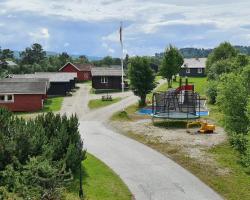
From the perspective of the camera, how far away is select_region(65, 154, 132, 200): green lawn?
74.2 feet

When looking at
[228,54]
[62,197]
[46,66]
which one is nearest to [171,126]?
[62,197]

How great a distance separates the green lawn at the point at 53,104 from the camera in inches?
2248

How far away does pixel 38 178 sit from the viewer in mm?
19203

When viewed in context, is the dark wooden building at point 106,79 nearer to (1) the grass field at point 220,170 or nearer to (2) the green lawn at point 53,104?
(2) the green lawn at point 53,104

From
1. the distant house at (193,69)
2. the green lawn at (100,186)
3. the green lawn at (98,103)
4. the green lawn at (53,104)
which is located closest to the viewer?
the green lawn at (100,186)

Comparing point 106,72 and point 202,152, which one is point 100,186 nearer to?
point 202,152

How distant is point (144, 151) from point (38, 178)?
14313 millimetres

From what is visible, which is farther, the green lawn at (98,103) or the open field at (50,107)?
the green lawn at (98,103)

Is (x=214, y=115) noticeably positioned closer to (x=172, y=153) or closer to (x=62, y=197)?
(x=172, y=153)

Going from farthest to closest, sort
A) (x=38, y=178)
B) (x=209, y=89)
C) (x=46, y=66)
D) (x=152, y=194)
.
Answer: (x=46, y=66), (x=209, y=89), (x=152, y=194), (x=38, y=178)

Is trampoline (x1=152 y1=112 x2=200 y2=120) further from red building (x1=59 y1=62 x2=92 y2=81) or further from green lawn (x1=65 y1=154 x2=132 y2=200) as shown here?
red building (x1=59 y1=62 x2=92 y2=81)

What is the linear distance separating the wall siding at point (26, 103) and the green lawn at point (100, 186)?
29751mm

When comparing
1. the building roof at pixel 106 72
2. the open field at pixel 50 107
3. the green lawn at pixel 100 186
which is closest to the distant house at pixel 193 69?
the building roof at pixel 106 72

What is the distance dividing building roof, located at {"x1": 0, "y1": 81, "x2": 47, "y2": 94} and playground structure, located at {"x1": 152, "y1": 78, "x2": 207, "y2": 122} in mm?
16206
